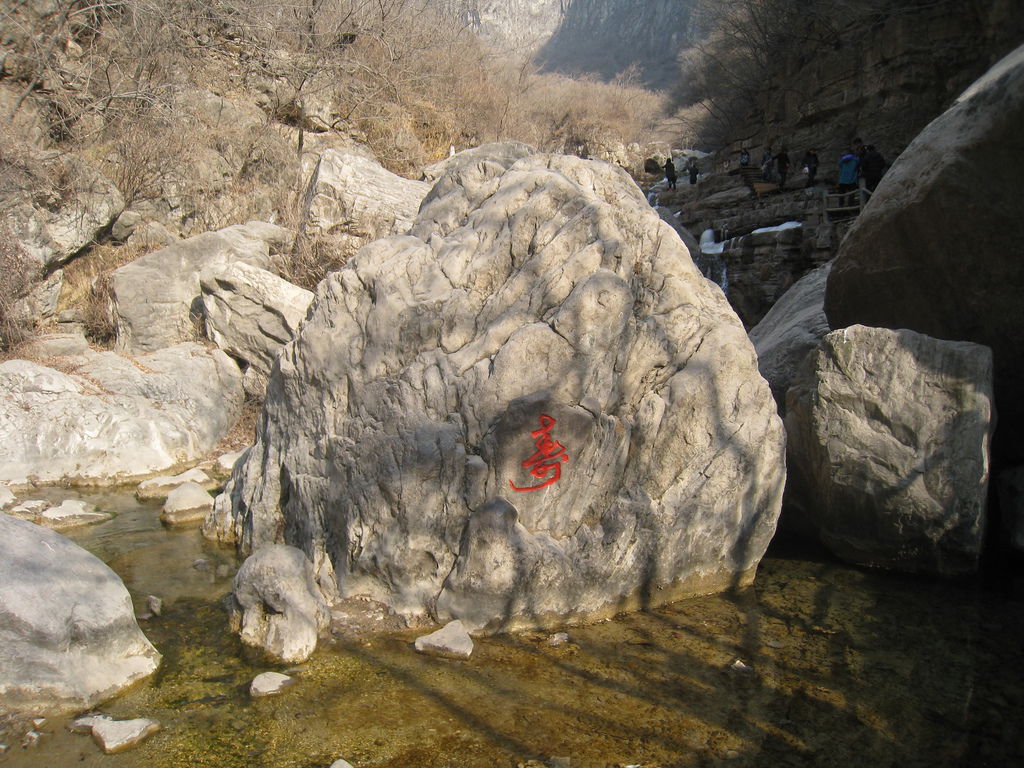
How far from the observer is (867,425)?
16.7 ft

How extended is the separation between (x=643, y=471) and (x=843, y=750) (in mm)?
1745

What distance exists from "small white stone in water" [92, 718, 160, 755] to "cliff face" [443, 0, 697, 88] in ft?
189

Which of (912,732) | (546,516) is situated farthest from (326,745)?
(912,732)

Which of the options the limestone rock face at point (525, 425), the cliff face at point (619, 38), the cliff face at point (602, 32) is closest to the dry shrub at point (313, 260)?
the limestone rock face at point (525, 425)

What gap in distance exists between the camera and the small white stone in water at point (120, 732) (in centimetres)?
300

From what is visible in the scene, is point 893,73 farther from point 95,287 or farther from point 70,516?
point 70,516

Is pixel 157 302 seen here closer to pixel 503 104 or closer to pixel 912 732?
pixel 912 732

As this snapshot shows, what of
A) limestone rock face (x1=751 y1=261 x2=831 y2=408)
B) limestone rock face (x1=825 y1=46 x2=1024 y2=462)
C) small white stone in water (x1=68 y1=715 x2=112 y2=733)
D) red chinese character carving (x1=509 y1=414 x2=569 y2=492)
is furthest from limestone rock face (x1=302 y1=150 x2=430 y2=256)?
small white stone in water (x1=68 y1=715 x2=112 y2=733)

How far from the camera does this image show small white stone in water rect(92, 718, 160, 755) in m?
3.00

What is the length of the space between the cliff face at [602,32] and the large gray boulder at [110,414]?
52.5 metres

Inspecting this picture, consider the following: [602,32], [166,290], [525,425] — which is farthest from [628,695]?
[602,32]

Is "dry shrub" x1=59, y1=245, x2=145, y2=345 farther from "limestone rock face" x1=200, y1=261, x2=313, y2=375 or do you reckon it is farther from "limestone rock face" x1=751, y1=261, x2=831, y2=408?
"limestone rock face" x1=751, y1=261, x2=831, y2=408

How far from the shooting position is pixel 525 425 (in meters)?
4.17

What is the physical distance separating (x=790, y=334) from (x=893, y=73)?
14.6 meters
